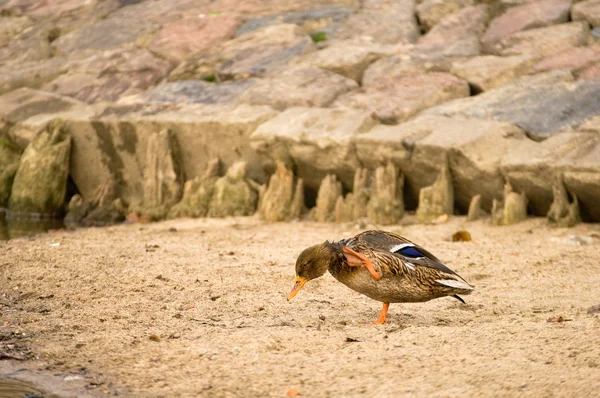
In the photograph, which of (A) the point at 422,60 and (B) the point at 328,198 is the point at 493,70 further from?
(B) the point at 328,198

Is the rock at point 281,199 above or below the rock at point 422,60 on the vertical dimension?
below

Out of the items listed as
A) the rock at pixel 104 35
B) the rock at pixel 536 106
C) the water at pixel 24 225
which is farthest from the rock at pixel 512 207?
the rock at pixel 104 35

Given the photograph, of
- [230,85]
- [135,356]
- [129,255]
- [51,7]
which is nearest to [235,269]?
[129,255]

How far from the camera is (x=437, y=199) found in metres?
10.6

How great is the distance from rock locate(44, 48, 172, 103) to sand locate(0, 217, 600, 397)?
4757 mm

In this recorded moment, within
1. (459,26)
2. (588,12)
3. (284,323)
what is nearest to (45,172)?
(459,26)

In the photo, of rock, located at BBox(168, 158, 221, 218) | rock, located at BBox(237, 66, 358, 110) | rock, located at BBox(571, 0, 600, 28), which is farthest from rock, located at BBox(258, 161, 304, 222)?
rock, located at BBox(571, 0, 600, 28)

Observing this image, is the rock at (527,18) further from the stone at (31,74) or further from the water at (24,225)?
the stone at (31,74)

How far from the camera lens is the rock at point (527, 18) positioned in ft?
42.8

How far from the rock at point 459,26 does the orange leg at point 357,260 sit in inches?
311

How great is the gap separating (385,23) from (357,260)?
900 centimetres

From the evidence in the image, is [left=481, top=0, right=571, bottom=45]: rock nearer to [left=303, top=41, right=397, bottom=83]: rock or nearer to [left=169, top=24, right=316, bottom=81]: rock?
[left=303, top=41, right=397, bottom=83]: rock

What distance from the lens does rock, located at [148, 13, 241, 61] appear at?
599 inches

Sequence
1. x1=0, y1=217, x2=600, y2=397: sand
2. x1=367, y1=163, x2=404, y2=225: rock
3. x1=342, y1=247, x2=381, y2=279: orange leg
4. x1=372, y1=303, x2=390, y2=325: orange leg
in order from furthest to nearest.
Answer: x1=367, y1=163, x2=404, y2=225: rock, x1=372, y1=303, x2=390, y2=325: orange leg, x1=342, y1=247, x2=381, y2=279: orange leg, x1=0, y1=217, x2=600, y2=397: sand
